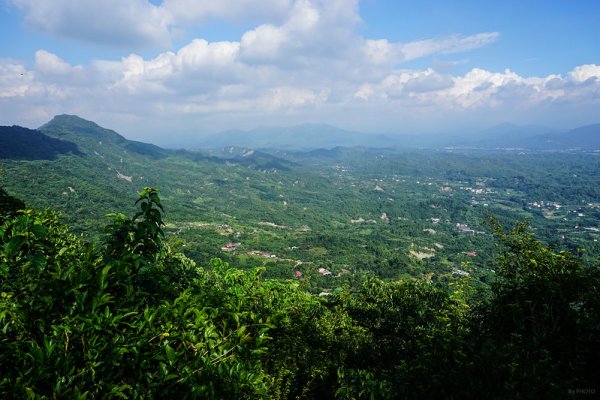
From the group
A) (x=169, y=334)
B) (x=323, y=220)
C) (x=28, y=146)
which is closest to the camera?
(x=169, y=334)

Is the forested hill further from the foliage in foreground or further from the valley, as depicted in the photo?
the foliage in foreground

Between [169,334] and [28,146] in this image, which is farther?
[28,146]

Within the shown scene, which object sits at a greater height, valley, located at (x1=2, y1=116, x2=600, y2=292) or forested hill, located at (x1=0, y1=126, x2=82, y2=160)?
forested hill, located at (x1=0, y1=126, x2=82, y2=160)

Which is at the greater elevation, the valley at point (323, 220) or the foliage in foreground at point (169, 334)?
the foliage in foreground at point (169, 334)

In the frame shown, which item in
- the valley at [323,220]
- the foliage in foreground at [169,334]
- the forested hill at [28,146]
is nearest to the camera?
the foliage in foreground at [169,334]

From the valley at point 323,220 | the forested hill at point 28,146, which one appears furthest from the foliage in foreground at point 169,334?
the forested hill at point 28,146

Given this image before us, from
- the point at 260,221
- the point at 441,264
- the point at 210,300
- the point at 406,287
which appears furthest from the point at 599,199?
the point at 210,300

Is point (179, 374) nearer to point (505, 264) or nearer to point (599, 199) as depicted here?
point (505, 264)

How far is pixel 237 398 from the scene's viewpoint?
9.39 ft

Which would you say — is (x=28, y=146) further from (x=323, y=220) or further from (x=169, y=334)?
(x=169, y=334)

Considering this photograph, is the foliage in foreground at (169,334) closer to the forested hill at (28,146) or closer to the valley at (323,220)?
the valley at (323,220)

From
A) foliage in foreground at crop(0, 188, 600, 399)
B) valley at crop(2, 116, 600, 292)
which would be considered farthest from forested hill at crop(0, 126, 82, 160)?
foliage in foreground at crop(0, 188, 600, 399)

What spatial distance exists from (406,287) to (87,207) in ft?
376

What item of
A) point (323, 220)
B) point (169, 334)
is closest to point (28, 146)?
point (323, 220)
